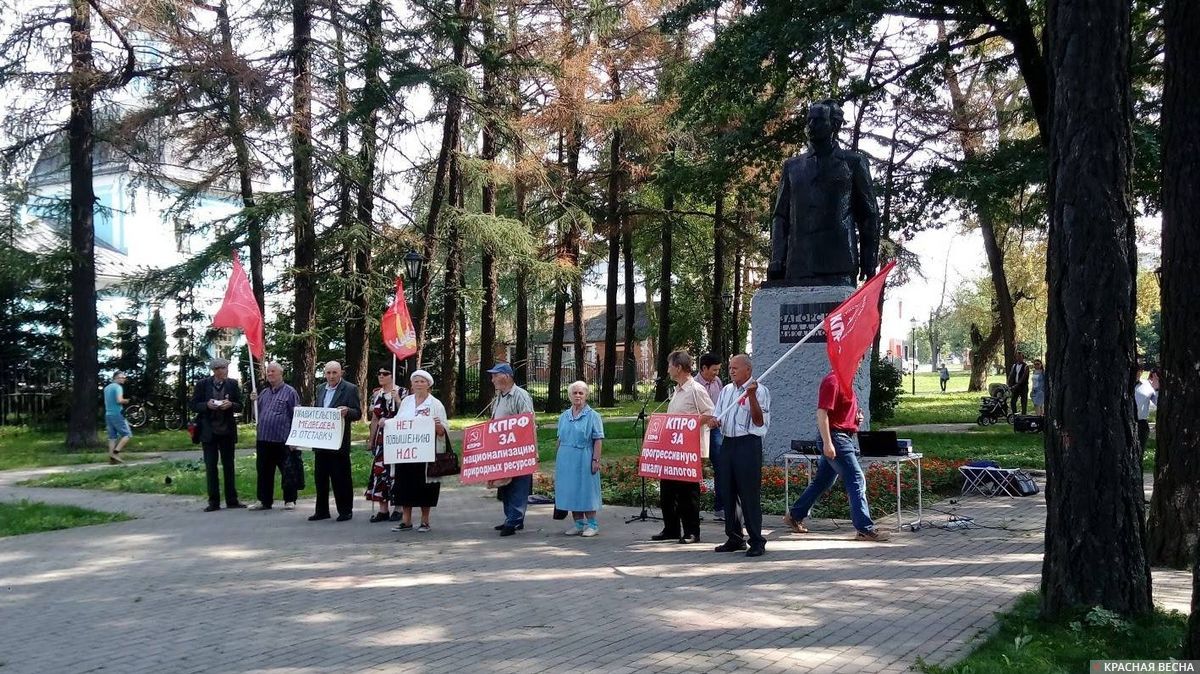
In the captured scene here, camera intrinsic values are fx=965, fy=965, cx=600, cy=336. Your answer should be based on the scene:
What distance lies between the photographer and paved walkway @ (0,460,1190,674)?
571 cm

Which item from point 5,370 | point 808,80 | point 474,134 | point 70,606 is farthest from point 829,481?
point 5,370

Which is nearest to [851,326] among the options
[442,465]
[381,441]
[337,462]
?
[442,465]

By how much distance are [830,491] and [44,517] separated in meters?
9.74

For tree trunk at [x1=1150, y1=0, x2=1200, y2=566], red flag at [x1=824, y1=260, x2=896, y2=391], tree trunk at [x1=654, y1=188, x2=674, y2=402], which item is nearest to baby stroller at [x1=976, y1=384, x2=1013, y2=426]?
tree trunk at [x1=654, y1=188, x2=674, y2=402]

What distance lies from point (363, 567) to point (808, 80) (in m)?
16.1

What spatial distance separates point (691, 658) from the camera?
555 centimetres

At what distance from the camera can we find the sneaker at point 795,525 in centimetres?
995

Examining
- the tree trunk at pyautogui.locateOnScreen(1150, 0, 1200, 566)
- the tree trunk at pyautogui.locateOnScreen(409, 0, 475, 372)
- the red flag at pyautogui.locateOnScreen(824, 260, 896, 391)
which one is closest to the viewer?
the tree trunk at pyautogui.locateOnScreen(1150, 0, 1200, 566)

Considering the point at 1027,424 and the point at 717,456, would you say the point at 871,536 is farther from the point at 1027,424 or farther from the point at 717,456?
the point at 1027,424

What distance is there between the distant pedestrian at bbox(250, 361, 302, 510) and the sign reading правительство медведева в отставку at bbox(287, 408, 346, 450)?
34 centimetres

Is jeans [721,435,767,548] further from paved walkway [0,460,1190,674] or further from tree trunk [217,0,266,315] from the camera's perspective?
tree trunk [217,0,266,315]

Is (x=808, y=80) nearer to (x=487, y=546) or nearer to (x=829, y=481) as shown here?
(x=829, y=481)

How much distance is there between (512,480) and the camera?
10359 mm

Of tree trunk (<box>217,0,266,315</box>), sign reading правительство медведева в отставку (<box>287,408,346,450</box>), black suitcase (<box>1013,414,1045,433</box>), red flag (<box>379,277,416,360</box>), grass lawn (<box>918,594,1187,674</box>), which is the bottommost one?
grass lawn (<box>918,594,1187,674</box>)
